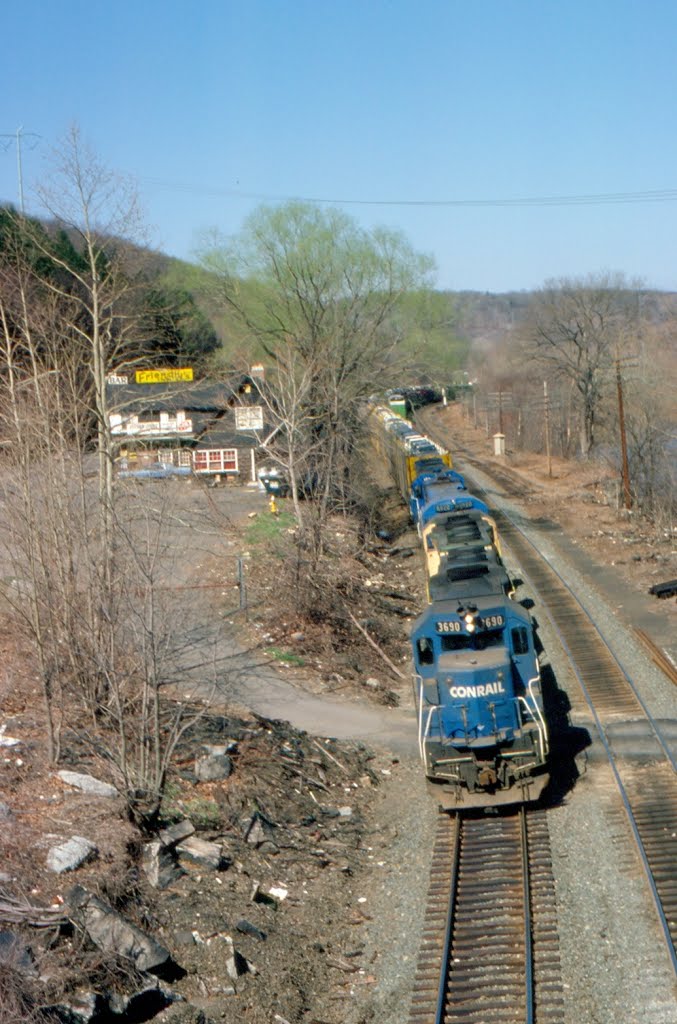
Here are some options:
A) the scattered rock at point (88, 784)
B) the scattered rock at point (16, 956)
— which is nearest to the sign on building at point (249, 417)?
the scattered rock at point (88, 784)

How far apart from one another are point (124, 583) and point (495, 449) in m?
53.7

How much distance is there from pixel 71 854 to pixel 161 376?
1173 inches

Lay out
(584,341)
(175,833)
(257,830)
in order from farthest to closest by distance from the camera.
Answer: (584,341)
(257,830)
(175,833)

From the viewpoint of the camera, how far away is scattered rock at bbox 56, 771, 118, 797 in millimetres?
13260

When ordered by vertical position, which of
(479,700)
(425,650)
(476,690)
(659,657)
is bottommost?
(659,657)

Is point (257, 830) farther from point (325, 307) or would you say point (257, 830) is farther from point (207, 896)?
point (325, 307)

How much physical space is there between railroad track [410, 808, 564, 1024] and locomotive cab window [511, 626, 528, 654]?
2.41m

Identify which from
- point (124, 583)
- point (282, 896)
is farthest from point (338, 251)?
point (282, 896)

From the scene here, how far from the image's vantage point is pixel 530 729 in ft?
45.9

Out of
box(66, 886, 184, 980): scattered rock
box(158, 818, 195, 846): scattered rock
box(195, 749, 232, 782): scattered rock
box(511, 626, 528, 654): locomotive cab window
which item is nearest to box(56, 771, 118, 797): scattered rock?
box(158, 818, 195, 846): scattered rock

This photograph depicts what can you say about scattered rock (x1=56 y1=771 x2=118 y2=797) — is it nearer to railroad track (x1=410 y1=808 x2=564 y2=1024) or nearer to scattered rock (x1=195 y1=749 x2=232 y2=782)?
scattered rock (x1=195 y1=749 x2=232 y2=782)

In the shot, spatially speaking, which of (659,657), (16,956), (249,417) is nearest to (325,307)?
(249,417)

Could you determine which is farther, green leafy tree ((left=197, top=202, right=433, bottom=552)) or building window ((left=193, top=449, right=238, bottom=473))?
building window ((left=193, top=449, right=238, bottom=473))

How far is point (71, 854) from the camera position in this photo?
37.2 ft
